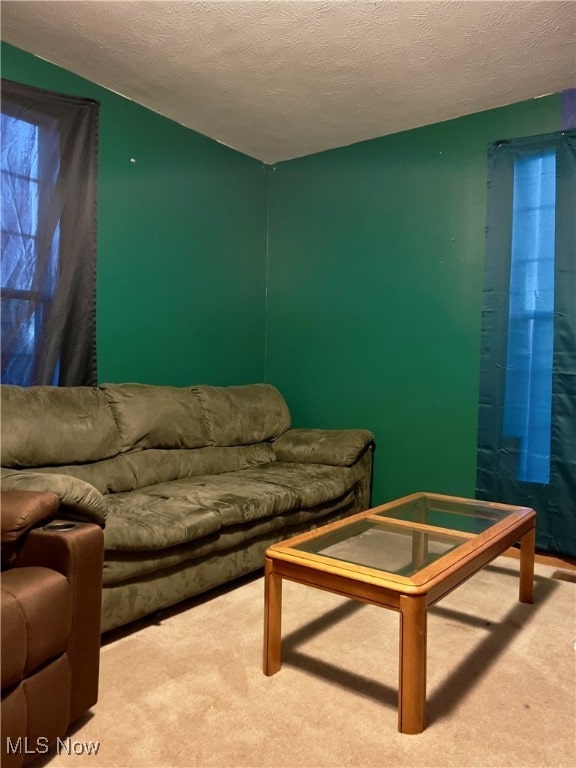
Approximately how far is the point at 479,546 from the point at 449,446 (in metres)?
1.67

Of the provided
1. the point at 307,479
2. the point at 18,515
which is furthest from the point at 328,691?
the point at 307,479

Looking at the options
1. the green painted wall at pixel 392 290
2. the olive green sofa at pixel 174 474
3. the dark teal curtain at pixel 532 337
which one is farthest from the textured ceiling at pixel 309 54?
the olive green sofa at pixel 174 474

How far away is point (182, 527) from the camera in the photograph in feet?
7.49

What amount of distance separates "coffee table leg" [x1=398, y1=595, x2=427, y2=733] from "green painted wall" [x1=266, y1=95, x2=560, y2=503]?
2091mm

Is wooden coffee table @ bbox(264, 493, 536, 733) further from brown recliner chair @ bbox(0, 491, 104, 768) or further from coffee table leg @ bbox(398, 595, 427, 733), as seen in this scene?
brown recliner chair @ bbox(0, 491, 104, 768)

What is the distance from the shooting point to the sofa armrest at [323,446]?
3510 millimetres

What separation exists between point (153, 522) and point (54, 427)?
2.34 ft

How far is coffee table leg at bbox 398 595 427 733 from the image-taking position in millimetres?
1572

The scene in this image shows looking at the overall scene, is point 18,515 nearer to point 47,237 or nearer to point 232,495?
point 232,495

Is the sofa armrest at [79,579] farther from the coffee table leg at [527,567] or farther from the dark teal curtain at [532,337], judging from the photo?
the dark teal curtain at [532,337]

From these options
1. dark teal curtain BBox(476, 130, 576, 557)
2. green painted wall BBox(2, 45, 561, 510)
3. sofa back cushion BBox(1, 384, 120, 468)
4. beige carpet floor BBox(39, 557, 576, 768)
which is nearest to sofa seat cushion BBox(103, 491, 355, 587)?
beige carpet floor BBox(39, 557, 576, 768)

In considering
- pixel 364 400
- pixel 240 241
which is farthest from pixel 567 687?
pixel 240 241

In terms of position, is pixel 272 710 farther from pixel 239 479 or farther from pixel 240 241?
pixel 240 241

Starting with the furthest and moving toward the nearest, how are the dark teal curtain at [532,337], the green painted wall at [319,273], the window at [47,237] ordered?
the green painted wall at [319,273] → the dark teal curtain at [532,337] → the window at [47,237]
